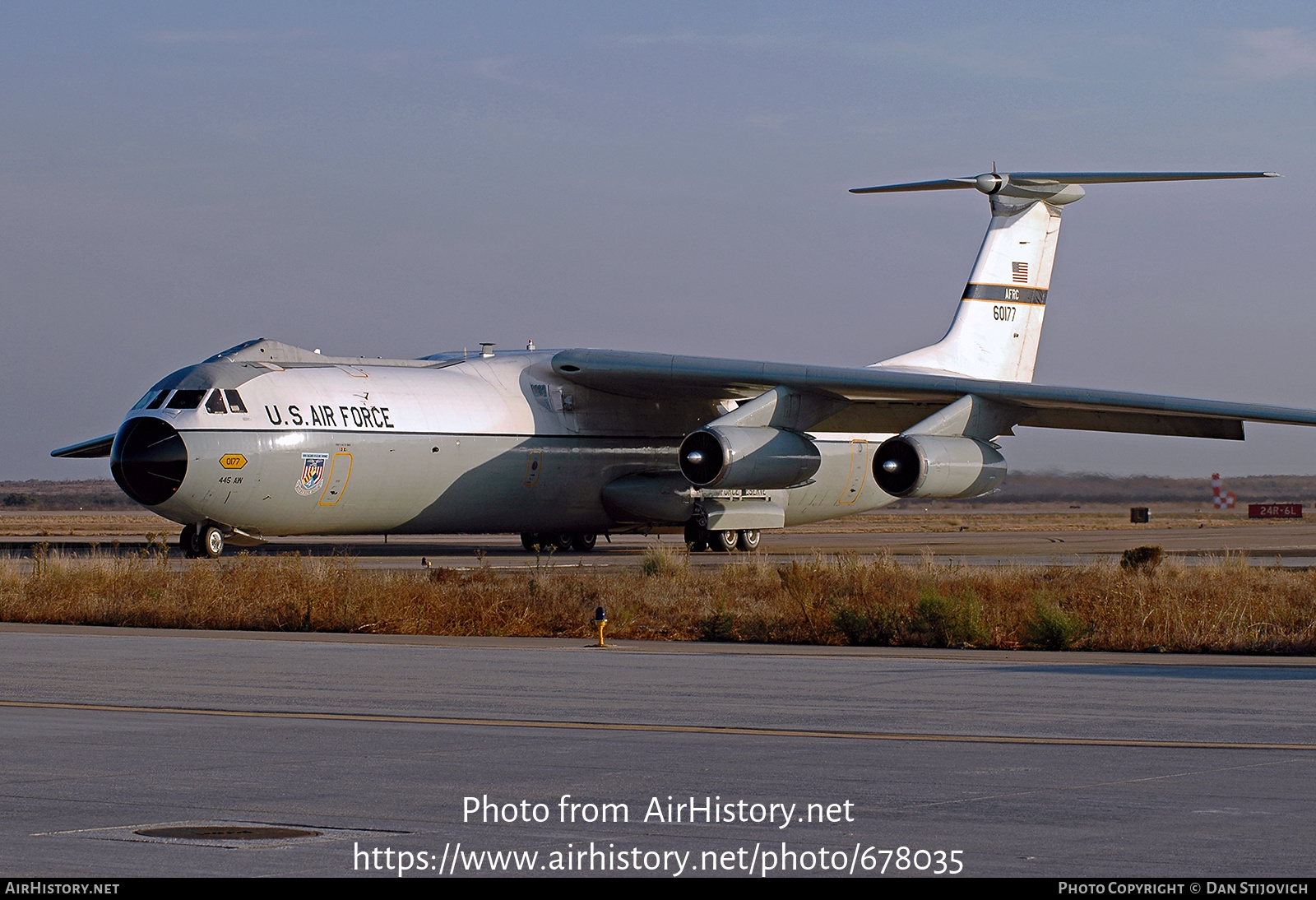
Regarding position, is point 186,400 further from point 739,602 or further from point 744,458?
point 739,602

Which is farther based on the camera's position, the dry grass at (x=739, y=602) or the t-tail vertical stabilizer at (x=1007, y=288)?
the t-tail vertical stabilizer at (x=1007, y=288)

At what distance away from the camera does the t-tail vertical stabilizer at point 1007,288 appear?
38.5 meters

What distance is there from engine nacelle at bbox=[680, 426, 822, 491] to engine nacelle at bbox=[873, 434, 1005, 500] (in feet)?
7.45

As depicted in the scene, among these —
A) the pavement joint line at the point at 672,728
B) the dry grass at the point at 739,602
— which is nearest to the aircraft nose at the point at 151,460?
the dry grass at the point at 739,602

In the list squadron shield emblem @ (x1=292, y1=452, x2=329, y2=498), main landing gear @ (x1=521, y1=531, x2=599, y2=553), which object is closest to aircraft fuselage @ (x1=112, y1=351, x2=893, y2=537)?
squadron shield emblem @ (x1=292, y1=452, x2=329, y2=498)

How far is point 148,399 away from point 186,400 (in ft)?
2.84

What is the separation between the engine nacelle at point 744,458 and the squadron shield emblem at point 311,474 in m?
6.55

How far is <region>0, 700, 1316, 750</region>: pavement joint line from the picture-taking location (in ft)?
32.2

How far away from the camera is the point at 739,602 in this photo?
69.3 ft

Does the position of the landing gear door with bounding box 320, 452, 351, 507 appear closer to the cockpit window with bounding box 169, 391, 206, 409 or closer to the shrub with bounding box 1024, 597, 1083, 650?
the cockpit window with bounding box 169, 391, 206, 409

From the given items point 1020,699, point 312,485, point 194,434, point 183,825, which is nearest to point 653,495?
point 312,485

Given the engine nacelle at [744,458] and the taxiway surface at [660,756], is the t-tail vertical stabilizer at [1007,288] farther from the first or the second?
the taxiway surface at [660,756]
